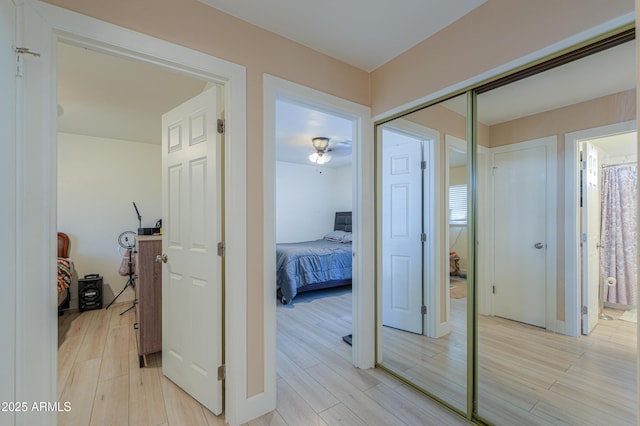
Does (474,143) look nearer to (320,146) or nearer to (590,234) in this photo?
(590,234)

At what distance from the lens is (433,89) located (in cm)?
185

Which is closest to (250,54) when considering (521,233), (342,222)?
(521,233)

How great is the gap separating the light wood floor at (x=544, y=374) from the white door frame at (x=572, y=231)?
0.36 feet

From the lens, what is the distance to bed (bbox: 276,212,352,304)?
13.1 feet

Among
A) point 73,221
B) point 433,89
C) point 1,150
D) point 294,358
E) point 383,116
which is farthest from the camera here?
point 73,221

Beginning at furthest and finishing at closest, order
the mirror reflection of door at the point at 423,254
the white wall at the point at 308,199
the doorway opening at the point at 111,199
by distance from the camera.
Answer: the white wall at the point at 308,199, the doorway opening at the point at 111,199, the mirror reflection of door at the point at 423,254

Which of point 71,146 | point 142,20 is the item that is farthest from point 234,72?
point 71,146

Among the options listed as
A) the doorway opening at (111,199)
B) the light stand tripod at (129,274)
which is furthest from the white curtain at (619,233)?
the light stand tripod at (129,274)

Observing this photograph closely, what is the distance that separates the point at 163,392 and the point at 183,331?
0.48m

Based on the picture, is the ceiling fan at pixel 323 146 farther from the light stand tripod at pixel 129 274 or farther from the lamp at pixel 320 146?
the light stand tripod at pixel 129 274

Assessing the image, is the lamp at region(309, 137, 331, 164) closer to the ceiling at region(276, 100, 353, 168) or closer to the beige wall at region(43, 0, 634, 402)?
the ceiling at region(276, 100, 353, 168)

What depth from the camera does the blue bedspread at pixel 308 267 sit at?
3.98m

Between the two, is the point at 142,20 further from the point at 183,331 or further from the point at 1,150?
the point at 183,331

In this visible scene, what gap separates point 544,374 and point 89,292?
4986 millimetres
